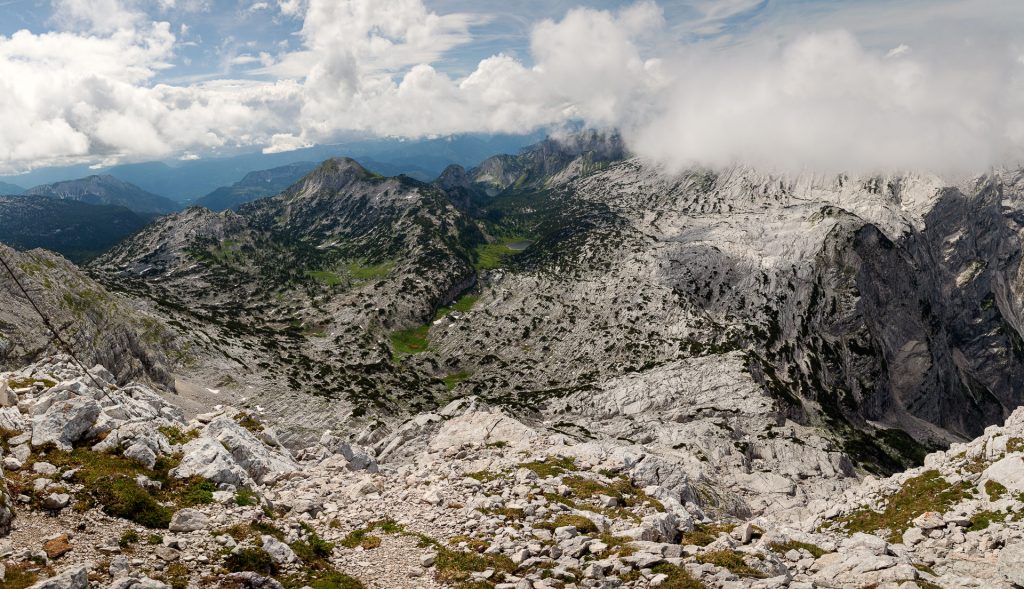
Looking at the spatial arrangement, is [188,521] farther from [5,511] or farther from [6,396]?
[6,396]

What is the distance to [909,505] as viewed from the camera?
4116 centimetres

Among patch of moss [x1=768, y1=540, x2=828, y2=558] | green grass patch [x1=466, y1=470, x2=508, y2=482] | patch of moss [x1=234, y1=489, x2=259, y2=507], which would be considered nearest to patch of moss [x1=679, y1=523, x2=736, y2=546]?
patch of moss [x1=768, y1=540, x2=828, y2=558]

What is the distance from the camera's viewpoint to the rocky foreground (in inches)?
705

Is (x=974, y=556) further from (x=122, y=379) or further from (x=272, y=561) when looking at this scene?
(x=122, y=379)

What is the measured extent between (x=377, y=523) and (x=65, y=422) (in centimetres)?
1701

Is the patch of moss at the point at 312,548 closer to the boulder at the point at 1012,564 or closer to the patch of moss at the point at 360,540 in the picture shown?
the patch of moss at the point at 360,540

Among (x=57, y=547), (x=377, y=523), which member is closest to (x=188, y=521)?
(x=57, y=547)

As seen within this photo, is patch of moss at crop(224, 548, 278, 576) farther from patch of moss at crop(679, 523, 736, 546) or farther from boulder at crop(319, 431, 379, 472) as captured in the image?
boulder at crop(319, 431, 379, 472)

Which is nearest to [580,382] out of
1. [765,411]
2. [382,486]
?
[765,411]

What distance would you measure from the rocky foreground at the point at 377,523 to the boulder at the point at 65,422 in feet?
0.29

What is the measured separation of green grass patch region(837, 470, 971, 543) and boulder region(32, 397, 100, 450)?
51886 millimetres

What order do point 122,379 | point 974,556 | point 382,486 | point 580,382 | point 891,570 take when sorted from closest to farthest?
point 891,570 < point 974,556 < point 382,486 < point 122,379 < point 580,382

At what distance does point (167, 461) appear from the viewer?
1000 inches

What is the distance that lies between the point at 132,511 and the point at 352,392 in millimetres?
145783
